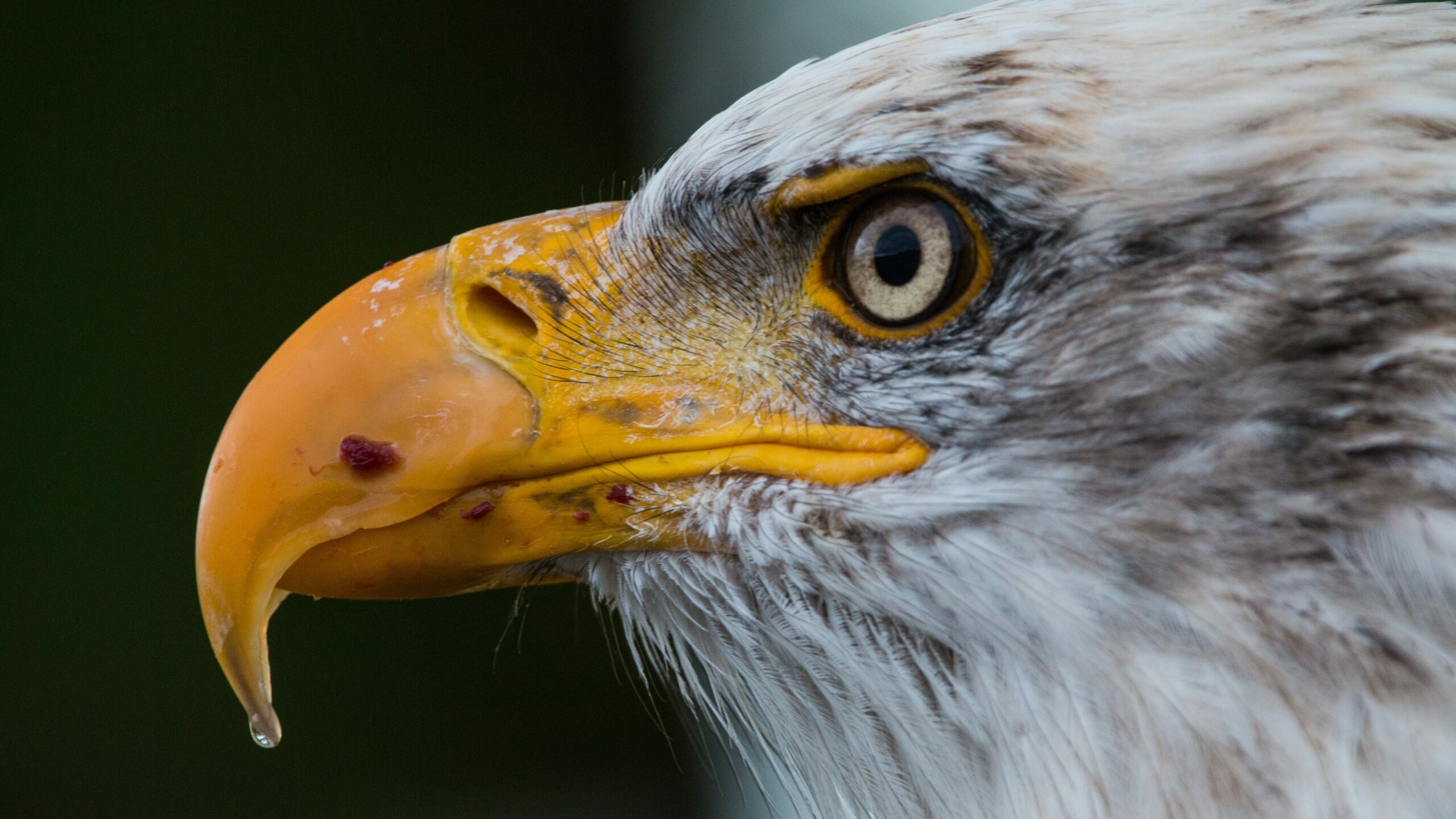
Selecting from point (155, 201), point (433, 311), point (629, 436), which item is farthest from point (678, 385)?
point (155, 201)

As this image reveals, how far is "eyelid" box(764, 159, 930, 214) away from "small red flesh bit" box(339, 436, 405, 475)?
1.58ft

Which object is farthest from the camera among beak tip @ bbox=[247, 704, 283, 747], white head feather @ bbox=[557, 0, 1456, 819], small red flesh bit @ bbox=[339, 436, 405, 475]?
beak tip @ bbox=[247, 704, 283, 747]

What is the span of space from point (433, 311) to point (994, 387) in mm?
647

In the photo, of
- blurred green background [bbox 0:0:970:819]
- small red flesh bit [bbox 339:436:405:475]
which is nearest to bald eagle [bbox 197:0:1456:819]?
small red flesh bit [bbox 339:436:405:475]

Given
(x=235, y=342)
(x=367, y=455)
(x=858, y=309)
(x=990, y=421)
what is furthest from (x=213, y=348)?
(x=990, y=421)

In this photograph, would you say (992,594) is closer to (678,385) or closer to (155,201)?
(678,385)

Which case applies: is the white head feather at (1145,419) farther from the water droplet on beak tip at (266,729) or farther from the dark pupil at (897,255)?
the water droplet on beak tip at (266,729)

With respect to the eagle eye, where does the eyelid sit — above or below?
above

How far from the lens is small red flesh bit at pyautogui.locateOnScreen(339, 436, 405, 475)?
1.34 metres

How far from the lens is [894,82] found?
1.27 metres

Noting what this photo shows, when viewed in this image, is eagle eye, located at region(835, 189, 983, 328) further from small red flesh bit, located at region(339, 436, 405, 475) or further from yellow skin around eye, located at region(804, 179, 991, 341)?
small red flesh bit, located at region(339, 436, 405, 475)

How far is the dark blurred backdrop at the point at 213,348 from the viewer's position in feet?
13.1

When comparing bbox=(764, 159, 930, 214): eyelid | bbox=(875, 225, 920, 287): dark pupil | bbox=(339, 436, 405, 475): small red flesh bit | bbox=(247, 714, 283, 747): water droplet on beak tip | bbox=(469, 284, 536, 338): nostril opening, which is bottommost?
bbox=(247, 714, 283, 747): water droplet on beak tip

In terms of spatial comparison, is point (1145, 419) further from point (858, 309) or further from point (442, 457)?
point (442, 457)
